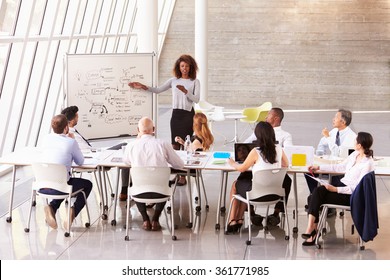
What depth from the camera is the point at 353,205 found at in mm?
7527

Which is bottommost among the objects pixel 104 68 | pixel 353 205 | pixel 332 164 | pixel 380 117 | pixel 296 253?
pixel 296 253

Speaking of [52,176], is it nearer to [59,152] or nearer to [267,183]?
[59,152]

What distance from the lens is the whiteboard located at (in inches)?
394

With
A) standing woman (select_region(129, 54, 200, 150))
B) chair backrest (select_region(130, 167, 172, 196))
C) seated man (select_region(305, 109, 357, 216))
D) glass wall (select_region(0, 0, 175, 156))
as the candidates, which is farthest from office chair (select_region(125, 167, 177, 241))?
glass wall (select_region(0, 0, 175, 156))

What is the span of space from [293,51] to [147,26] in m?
9.03

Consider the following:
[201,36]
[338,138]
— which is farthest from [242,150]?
[201,36]

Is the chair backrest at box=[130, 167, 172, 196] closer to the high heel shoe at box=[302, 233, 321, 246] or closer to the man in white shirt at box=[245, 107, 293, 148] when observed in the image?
the man in white shirt at box=[245, 107, 293, 148]

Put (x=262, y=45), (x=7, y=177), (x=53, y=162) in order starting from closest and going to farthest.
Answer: (x=53, y=162), (x=7, y=177), (x=262, y=45)

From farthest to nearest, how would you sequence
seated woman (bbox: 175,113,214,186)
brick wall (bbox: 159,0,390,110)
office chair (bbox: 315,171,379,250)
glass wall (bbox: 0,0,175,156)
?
brick wall (bbox: 159,0,390,110), glass wall (bbox: 0,0,175,156), seated woman (bbox: 175,113,214,186), office chair (bbox: 315,171,379,250)

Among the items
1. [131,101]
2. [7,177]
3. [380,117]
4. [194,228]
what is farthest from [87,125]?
[380,117]

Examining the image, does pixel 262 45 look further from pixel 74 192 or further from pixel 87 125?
pixel 74 192

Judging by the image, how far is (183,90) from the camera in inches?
405

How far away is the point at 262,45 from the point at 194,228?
43.3 feet

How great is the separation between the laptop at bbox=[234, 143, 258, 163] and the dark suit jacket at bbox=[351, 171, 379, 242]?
4.27ft
